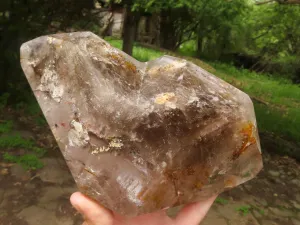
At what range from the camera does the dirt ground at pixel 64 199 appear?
9.36 feet

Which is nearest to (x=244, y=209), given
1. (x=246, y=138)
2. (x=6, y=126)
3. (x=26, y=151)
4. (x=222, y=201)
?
(x=222, y=201)

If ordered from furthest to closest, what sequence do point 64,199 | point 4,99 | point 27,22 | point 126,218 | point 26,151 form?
point 4,99
point 27,22
point 26,151
point 64,199
point 126,218

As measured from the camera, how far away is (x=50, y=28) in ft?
14.5

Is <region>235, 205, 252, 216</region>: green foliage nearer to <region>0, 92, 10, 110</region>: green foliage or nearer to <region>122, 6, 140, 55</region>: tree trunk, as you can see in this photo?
<region>122, 6, 140, 55</region>: tree trunk

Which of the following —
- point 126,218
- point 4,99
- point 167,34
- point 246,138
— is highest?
point 246,138

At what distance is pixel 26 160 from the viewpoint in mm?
3512

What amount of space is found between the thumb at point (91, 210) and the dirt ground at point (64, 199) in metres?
1.38

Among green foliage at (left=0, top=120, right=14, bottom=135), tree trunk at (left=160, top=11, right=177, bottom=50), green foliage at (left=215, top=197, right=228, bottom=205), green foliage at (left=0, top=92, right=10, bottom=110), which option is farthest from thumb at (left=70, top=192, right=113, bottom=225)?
tree trunk at (left=160, top=11, right=177, bottom=50)

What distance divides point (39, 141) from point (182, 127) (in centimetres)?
284

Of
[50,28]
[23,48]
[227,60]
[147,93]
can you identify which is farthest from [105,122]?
[227,60]

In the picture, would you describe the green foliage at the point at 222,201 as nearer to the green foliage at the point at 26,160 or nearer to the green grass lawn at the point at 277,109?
the green foliage at the point at 26,160

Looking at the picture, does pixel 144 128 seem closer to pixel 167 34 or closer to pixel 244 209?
pixel 244 209

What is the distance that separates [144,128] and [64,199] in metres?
1.87

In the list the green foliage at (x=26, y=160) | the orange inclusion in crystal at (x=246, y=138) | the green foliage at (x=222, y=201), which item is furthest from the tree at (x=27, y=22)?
the orange inclusion in crystal at (x=246, y=138)
